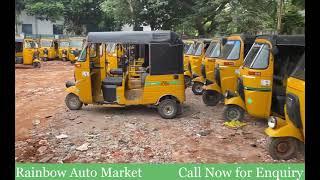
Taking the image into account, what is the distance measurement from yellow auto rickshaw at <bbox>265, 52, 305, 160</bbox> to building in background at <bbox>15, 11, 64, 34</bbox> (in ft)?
132

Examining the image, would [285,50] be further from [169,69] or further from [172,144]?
[172,144]

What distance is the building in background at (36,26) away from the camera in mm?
43469

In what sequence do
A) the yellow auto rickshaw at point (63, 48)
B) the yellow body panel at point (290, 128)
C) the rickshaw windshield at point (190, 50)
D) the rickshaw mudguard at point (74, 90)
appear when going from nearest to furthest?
the yellow body panel at point (290, 128)
the rickshaw mudguard at point (74, 90)
the rickshaw windshield at point (190, 50)
the yellow auto rickshaw at point (63, 48)

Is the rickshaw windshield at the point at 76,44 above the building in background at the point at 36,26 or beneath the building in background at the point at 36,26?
beneath

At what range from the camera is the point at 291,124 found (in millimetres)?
6570

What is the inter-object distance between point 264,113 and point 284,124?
1.81m

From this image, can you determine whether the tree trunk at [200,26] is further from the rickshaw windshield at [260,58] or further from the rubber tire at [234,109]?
the rickshaw windshield at [260,58]

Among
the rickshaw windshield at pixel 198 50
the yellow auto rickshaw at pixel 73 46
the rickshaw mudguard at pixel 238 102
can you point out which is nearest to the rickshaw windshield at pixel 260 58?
the rickshaw mudguard at pixel 238 102

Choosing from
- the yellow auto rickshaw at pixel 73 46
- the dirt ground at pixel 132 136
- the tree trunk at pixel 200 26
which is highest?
the tree trunk at pixel 200 26

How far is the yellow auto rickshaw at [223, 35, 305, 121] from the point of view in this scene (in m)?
8.34

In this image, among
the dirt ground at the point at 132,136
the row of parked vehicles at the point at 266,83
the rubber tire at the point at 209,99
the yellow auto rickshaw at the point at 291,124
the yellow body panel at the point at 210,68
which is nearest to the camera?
the yellow auto rickshaw at the point at 291,124

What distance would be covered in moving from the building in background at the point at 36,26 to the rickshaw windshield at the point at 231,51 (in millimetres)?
35685
